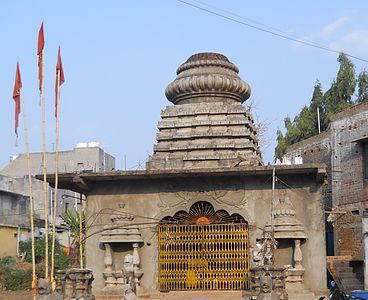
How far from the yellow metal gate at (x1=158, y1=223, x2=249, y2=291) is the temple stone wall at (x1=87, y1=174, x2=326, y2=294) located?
281 mm

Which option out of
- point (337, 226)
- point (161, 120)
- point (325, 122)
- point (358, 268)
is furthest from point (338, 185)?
point (161, 120)

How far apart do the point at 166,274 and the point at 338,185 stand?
1637cm

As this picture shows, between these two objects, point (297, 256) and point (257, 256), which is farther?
point (297, 256)

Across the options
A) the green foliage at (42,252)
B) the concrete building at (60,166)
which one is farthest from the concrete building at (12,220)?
the concrete building at (60,166)

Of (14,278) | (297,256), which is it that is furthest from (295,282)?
(14,278)

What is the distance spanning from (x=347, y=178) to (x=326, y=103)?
44.4 feet

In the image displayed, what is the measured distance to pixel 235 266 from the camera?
14922 mm

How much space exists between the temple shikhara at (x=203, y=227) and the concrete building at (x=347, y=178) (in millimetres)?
11605

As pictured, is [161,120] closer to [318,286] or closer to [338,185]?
[318,286]

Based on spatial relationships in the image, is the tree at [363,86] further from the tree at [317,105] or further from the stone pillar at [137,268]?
the stone pillar at [137,268]

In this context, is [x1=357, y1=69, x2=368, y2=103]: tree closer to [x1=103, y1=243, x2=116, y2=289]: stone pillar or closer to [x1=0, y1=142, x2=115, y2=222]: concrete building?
[x1=0, y1=142, x2=115, y2=222]: concrete building

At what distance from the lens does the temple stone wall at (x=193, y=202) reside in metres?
14.8

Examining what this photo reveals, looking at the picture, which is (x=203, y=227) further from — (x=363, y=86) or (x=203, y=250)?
(x=363, y=86)

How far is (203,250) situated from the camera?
1509cm
